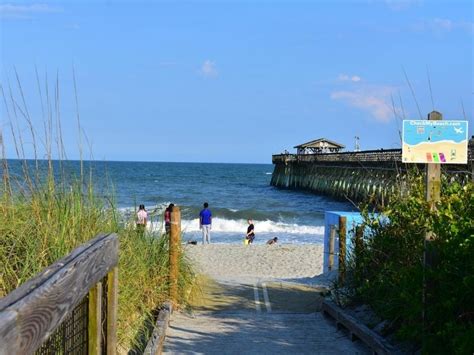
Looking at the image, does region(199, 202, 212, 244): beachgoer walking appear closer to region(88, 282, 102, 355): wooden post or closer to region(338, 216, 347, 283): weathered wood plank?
region(338, 216, 347, 283): weathered wood plank

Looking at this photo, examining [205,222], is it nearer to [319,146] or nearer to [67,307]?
[67,307]

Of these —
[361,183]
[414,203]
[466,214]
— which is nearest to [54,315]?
[466,214]

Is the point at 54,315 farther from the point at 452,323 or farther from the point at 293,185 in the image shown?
the point at 293,185

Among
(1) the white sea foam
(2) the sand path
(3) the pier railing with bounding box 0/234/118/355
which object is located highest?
(3) the pier railing with bounding box 0/234/118/355

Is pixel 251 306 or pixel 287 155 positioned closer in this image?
pixel 251 306

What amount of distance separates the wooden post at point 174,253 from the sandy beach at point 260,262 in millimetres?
3126

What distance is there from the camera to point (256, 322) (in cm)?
722

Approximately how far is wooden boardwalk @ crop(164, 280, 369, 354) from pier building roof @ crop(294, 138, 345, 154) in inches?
2374

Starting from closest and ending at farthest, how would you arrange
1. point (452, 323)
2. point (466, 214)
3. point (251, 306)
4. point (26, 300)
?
point (26, 300)
point (452, 323)
point (466, 214)
point (251, 306)

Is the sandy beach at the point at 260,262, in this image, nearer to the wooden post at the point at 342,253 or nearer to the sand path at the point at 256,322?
the sand path at the point at 256,322

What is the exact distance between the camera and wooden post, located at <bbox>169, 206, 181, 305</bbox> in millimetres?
7434

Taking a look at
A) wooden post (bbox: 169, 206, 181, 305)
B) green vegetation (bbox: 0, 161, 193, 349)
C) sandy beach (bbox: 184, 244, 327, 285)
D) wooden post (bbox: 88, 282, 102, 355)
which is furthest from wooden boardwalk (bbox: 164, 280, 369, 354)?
wooden post (bbox: 88, 282, 102, 355)

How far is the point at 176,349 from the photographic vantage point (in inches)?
233

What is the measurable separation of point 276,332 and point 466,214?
8.54ft
